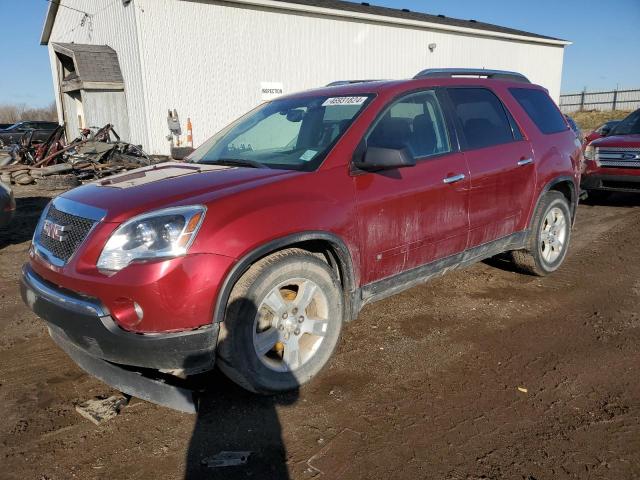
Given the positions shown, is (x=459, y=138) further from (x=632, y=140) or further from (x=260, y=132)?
(x=632, y=140)

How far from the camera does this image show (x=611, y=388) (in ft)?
10.3

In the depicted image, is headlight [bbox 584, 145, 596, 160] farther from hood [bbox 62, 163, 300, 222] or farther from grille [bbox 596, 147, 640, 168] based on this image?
hood [bbox 62, 163, 300, 222]

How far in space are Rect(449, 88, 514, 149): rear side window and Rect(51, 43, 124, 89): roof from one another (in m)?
14.5

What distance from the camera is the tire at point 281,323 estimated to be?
2.78 metres

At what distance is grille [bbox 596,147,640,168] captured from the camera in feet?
27.8

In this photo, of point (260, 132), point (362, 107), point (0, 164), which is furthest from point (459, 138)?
point (0, 164)

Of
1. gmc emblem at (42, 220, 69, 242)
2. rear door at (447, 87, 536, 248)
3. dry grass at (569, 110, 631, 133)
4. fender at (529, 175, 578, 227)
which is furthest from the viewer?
dry grass at (569, 110, 631, 133)

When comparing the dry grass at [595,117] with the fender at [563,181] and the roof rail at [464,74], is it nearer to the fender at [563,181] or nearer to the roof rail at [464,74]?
the fender at [563,181]

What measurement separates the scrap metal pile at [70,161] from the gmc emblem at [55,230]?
30.6 ft

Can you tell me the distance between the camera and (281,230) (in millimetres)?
2885

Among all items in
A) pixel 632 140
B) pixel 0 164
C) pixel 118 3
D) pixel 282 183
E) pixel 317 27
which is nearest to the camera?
pixel 282 183

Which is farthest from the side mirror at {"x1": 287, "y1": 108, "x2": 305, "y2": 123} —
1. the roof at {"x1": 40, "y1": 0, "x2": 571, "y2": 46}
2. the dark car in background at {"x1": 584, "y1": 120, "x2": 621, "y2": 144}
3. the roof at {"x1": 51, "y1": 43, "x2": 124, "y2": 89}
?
the roof at {"x1": 51, "y1": 43, "x2": 124, "y2": 89}

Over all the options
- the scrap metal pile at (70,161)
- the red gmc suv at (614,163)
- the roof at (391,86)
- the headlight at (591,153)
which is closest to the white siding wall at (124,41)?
the scrap metal pile at (70,161)

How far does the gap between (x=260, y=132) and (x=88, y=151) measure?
10.8 meters
